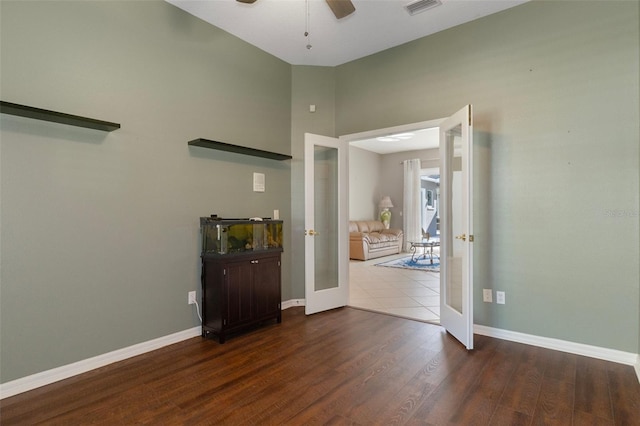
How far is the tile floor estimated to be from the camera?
381 cm

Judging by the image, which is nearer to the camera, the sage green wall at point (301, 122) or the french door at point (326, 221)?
the french door at point (326, 221)

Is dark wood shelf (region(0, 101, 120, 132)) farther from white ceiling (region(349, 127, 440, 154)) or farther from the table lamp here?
the table lamp

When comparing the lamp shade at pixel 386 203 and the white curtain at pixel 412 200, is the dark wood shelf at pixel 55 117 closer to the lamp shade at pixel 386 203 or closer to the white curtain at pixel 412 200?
the lamp shade at pixel 386 203

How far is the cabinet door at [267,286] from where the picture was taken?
3135mm

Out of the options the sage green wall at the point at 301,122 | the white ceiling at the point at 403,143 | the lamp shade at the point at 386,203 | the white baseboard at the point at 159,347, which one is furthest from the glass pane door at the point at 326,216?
the lamp shade at the point at 386,203

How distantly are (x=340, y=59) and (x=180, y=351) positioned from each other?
361 centimetres

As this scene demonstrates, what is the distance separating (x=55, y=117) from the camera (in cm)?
214

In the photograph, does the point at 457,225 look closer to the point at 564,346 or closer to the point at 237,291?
the point at 564,346

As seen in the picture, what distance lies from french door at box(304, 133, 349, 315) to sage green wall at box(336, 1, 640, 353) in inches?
51.3

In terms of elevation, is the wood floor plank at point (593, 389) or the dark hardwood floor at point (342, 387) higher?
the dark hardwood floor at point (342, 387)

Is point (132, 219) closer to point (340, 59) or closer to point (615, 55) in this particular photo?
point (340, 59)

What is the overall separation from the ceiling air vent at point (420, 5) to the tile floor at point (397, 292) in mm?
3055

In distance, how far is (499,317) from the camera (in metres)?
3.00

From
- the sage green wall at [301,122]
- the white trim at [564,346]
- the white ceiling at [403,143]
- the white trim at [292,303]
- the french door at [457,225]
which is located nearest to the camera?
the white trim at [564,346]
